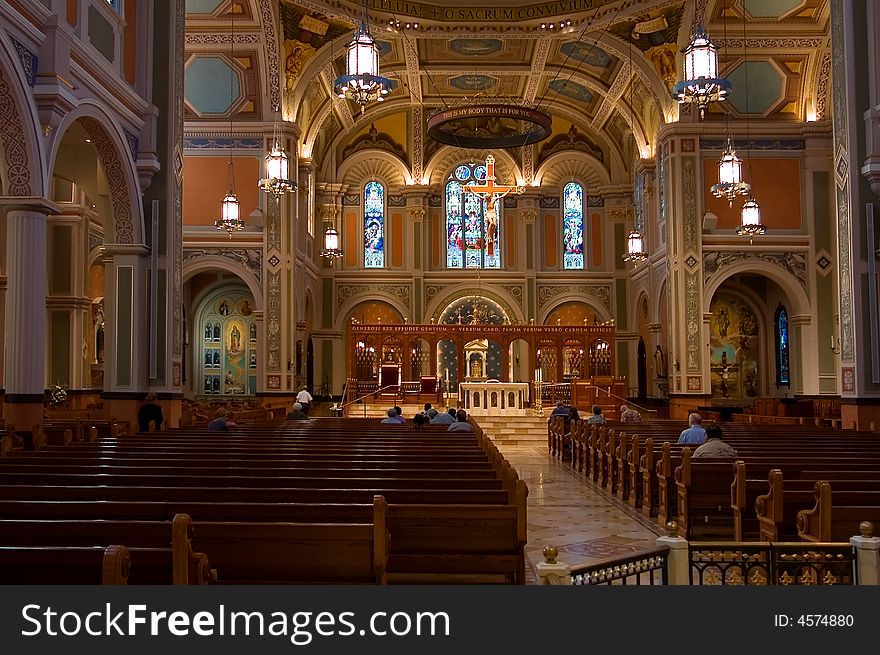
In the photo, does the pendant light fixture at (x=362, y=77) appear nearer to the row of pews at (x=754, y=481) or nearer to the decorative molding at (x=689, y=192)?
the row of pews at (x=754, y=481)

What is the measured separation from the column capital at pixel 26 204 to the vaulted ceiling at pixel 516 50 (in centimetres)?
1214

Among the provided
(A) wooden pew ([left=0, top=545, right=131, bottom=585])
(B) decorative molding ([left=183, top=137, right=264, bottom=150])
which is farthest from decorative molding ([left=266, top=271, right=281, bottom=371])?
(A) wooden pew ([left=0, top=545, right=131, bottom=585])

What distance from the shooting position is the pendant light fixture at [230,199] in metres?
19.3

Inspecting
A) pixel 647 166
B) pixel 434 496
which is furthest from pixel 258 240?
pixel 434 496

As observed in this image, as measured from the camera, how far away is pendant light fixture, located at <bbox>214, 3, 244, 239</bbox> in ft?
63.3

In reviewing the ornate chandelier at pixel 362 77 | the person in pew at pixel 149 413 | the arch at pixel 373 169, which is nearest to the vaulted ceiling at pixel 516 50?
the arch at pixel 373 169

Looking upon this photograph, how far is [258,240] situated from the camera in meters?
23.8

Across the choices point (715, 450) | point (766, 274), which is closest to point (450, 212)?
point (766, 274)

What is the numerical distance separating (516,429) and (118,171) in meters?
12.6

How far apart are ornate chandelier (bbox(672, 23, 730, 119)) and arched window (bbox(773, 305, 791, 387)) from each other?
1572 cm

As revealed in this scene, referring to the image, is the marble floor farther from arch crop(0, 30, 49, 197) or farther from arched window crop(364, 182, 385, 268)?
arched window crop(364, 182, 385, 268)

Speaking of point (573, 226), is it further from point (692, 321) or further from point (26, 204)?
point (26, 204)

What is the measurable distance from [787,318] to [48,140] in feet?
71.0

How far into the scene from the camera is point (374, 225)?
1268 inches
